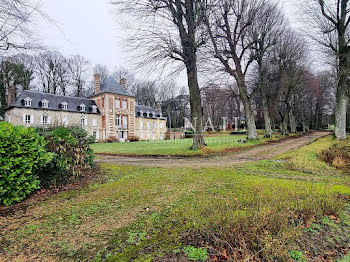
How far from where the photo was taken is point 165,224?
97.4 inches

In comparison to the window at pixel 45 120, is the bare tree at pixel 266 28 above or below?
above

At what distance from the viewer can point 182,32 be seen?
10.2 m

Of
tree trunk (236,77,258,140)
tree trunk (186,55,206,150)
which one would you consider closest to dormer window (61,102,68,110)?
tree trunk (186,55,206,150)

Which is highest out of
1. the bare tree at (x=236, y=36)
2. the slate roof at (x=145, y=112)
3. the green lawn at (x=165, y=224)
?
the bare tree at (x=236, y=36)

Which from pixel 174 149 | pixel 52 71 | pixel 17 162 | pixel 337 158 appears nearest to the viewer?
pixel 17 162

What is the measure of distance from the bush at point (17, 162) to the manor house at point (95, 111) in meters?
24.5

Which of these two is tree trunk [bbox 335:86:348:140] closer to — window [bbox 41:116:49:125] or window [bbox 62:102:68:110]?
window [bbox 62:102:68:110]

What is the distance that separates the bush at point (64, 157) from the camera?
4.35 metres

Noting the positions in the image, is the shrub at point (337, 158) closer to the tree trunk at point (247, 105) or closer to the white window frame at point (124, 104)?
the tree trunk at point (247, 105)

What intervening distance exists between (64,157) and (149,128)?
111ft

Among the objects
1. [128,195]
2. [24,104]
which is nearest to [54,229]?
[128,195]

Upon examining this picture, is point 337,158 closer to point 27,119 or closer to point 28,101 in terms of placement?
point 27,119

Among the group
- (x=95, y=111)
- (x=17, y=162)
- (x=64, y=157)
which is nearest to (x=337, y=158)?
(x=64, y=157)

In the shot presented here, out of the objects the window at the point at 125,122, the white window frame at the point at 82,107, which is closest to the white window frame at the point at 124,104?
the window at the point at 125,122
